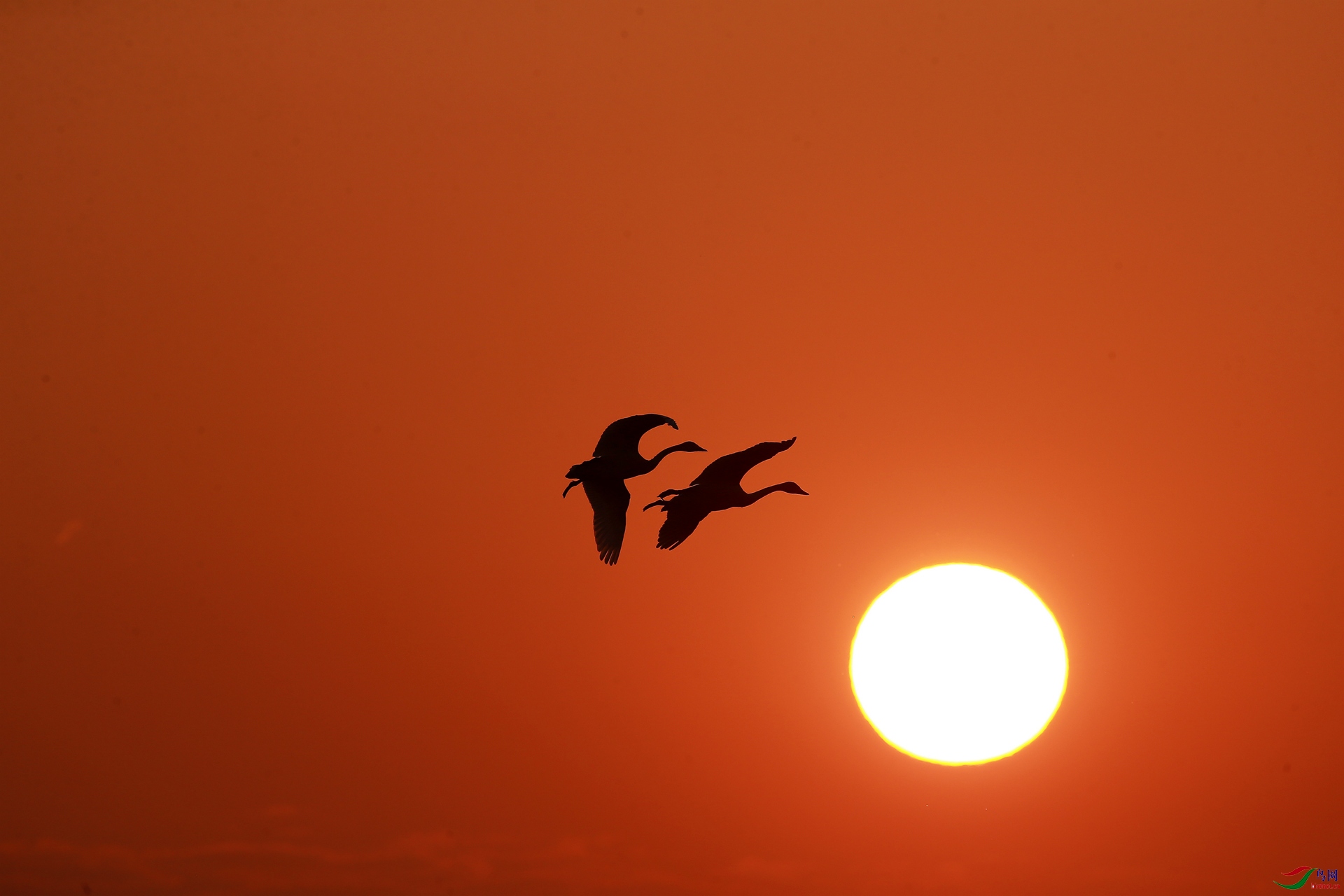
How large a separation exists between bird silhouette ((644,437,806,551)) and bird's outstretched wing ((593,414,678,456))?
0.32 meters

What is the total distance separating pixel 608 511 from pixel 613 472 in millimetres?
180

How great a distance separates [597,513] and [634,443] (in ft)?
1.18

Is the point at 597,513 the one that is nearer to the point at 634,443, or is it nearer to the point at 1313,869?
the point at 634,443

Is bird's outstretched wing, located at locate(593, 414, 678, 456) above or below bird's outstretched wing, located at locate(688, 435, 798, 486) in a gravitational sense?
above

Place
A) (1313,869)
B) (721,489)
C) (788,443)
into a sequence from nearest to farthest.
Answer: (788,443) < (721,489) < (1313,869)

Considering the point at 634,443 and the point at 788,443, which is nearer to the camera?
the point at 788,443

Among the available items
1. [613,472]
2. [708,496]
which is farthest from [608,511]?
[708,496]

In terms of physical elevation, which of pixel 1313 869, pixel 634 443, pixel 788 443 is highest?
pixel 634 443

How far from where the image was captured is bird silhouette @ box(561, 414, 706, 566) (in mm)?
4242

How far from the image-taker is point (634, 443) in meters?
4.31

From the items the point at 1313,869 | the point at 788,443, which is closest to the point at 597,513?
the point at 788,443

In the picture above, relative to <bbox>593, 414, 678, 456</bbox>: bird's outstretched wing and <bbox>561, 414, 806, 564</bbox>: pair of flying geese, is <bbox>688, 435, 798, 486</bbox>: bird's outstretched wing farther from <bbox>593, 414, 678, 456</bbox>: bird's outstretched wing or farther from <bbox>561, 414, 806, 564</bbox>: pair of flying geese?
<bbox>593, 414, 678, 456</bbox>: bird's outstretched wing

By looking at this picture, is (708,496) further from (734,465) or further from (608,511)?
(608,511)

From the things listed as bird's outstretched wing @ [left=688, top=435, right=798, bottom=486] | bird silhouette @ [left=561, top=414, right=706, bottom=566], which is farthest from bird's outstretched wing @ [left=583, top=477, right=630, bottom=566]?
bird's outstretched wing @ [left=688, top=435, right=798, bottom=486]
